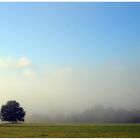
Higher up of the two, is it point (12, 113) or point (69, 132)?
point (12, 113)

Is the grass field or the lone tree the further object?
the lone tree

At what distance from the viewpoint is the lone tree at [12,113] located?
10350 centimetres

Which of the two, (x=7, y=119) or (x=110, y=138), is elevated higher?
(x=7, y=119)

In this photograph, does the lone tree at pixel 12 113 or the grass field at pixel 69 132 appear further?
the lone tree at pixel 12 113

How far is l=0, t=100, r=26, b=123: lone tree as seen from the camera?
340 ft

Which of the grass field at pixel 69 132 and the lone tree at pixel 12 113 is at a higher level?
the lone tree at pixel 12 113

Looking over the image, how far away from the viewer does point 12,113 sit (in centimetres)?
10406

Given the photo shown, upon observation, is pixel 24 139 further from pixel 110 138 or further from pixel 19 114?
pixel 19 114

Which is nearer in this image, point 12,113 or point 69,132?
point 69,132

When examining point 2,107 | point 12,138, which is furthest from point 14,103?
point 12,138

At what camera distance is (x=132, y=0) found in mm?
32156

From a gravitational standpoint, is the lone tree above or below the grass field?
above

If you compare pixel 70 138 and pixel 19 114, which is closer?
pixel 70 138

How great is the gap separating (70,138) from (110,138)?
3561 mm
